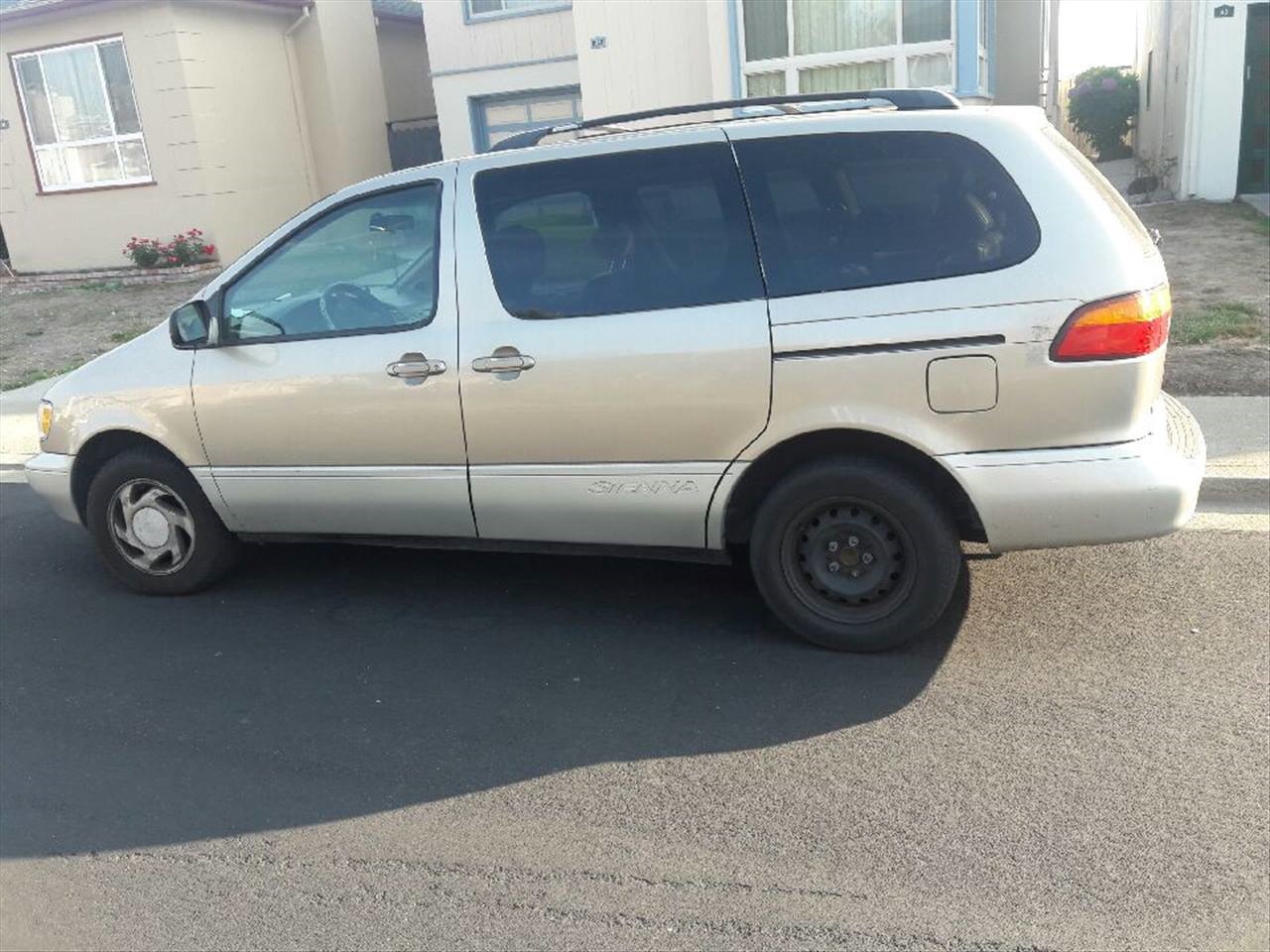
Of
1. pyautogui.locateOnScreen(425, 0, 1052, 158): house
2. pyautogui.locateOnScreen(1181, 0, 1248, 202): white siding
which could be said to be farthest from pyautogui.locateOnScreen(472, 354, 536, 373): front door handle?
pyautogui.locateOnScreen(1181, 0, 1248, 202): white siding

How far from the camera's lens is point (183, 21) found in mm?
16141

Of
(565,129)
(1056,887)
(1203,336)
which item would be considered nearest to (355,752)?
(1056,887)

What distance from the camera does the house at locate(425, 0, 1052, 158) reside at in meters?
12.5

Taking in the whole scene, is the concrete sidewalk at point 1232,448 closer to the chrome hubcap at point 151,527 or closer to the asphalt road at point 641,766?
the asphalt road at point 641,766

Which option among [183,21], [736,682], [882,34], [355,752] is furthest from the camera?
[183,21]

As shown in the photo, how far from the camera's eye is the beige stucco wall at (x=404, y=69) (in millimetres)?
20891

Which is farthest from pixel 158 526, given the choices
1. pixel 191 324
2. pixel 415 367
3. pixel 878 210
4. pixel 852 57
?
pixel 852 57

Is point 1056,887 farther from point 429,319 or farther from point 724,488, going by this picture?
point 429,319

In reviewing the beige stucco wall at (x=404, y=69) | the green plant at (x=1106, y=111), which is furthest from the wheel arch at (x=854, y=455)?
the green plant at (x=1106, y=111)

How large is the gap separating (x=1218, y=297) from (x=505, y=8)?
11.2 metres

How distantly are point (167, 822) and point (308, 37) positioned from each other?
17431mm

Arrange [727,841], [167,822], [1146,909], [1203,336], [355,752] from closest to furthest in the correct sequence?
[1146,909]
[727,841]
[167,822]
[355,752]
[1203,336]

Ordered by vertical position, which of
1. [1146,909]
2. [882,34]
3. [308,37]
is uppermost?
[308,37]

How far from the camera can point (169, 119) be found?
54.1ft
